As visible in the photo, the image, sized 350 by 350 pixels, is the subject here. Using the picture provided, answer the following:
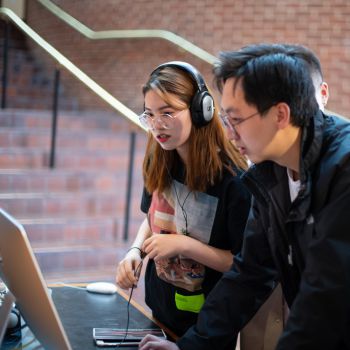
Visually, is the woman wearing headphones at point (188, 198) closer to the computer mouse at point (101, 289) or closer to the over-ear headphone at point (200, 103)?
the over-ear headphone at point (200, 103)

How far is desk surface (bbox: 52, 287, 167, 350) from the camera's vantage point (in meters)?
1.66

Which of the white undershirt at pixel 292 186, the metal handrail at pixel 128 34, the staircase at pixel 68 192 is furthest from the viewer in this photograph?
the metal handrail at pixel 128 34

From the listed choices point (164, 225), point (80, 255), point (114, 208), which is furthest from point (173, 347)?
point (114, 208)

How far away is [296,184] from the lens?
1.41 meters

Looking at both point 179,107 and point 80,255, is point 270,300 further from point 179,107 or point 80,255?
point 80,255

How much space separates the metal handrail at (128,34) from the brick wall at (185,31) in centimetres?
13

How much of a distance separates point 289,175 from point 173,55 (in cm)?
502

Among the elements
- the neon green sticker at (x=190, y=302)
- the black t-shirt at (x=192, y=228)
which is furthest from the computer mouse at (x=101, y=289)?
the neon green sticker at (x=190, y=302)

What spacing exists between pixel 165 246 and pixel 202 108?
423 mm

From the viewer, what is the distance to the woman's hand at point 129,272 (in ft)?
5.96

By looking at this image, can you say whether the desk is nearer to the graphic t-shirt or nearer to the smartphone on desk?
the smartphone on desk

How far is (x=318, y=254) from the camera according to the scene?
1182mm

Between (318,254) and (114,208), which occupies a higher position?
(318,254)

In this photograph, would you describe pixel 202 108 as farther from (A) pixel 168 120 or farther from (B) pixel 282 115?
(B) pixel 282 115
